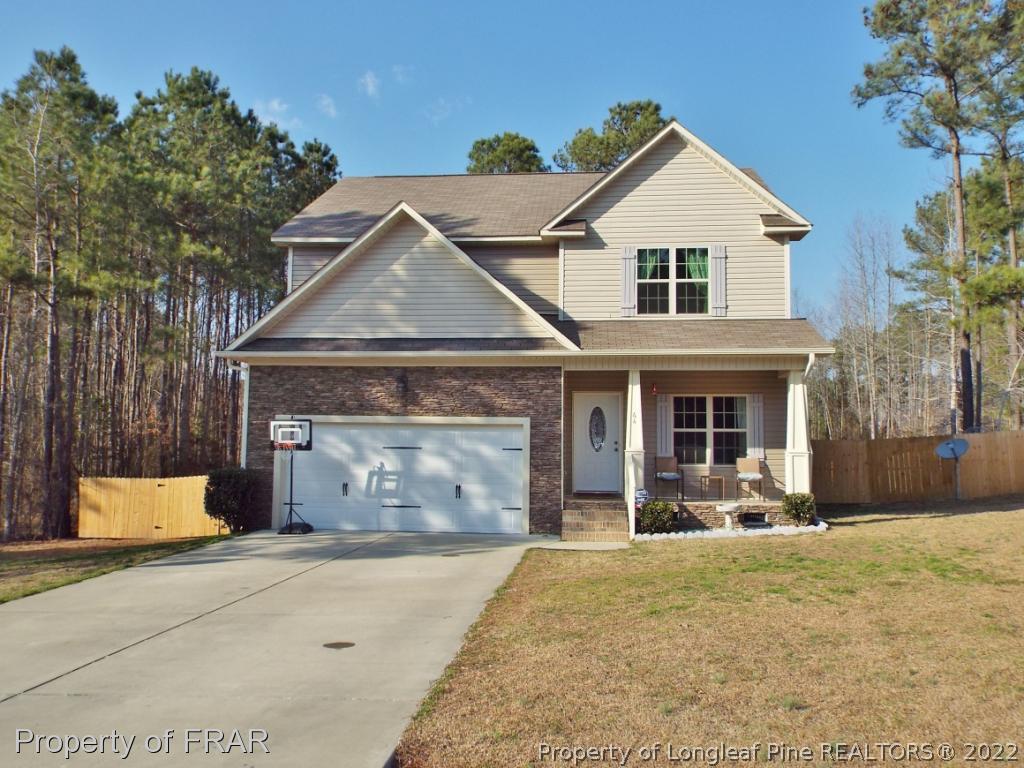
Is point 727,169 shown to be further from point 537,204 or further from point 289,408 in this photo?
point 289,408

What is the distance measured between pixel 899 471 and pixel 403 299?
13796mm

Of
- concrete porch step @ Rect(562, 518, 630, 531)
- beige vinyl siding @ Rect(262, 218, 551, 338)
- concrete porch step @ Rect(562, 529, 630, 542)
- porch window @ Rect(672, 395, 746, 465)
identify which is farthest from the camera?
porch window @ Rect(672, 395, 746, 465)

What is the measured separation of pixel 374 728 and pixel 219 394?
2885 cm

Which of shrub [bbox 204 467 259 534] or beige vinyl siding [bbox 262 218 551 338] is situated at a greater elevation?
beige vinyl siding [bbox 262 218 551 338]

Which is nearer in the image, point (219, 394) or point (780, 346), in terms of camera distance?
point (780, 346)

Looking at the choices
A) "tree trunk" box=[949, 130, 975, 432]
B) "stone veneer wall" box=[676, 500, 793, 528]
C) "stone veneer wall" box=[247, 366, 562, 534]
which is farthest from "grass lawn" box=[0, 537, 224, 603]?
"tree trunk" box=[949, 130, 975, 432]

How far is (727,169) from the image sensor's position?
15.3 meters

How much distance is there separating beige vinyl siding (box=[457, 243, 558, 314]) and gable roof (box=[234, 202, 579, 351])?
5.07 feet

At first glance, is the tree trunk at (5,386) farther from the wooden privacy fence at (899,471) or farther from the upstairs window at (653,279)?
the wooden privacy fence at (899,471)

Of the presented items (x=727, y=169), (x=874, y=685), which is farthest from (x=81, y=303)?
(x=874, y=685)

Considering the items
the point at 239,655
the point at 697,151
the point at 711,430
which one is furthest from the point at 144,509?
the point at 697,151

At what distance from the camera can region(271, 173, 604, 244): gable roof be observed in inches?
647

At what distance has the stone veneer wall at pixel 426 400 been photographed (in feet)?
45.5

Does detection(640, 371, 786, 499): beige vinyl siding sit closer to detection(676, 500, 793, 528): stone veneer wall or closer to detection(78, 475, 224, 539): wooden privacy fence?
detection(676, 500, 793, 528): stone veneer wall
